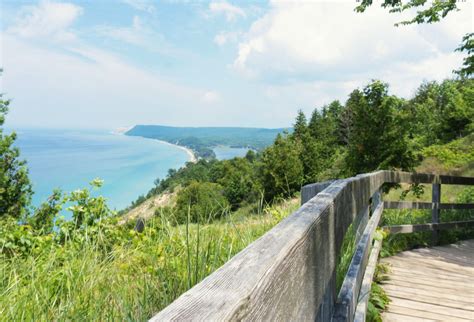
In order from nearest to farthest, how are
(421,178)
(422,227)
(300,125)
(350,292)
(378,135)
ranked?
(350,292), (421,178), (422,227), (378,135), (300,125)

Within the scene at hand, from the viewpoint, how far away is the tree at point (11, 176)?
22883mm

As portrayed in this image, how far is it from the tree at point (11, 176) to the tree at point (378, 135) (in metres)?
20.9

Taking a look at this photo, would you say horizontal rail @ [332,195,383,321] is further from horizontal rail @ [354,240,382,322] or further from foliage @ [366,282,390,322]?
foliage @ [366,282,390,322]

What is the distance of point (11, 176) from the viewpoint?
80.5 feet

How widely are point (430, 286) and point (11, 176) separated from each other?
1048 inches

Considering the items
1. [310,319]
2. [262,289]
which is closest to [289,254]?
[262,289]

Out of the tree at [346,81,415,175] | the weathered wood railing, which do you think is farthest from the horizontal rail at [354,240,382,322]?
the tree at [346,81,415,175]

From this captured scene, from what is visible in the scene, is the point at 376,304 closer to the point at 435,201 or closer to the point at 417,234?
the point at 417,234

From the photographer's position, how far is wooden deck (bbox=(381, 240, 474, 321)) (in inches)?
121

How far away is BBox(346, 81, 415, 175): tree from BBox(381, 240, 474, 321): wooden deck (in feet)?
11.7

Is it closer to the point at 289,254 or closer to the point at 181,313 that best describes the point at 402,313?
the point at 289,254

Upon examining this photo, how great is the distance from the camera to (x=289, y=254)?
0.79 m

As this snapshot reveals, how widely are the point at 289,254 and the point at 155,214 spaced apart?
337 cm

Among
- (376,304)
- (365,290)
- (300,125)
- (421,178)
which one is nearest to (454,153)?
(421,178)
